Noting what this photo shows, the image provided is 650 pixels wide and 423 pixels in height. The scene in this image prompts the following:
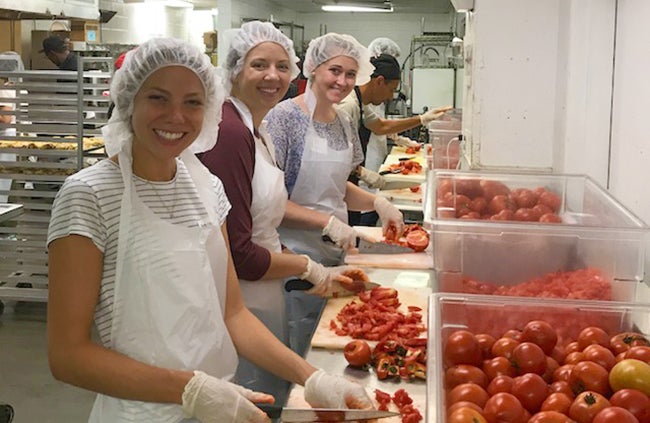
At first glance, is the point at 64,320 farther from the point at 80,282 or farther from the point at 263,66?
the point at 263,66

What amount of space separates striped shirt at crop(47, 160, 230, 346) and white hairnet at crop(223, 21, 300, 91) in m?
1.20

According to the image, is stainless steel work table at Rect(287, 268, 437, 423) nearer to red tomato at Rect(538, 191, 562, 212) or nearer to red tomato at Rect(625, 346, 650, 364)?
red tomato at Rect(625, 346, 650, 364)

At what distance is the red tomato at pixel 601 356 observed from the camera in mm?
1781

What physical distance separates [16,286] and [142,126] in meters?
4.80

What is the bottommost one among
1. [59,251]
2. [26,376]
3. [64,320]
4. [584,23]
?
[26,376]

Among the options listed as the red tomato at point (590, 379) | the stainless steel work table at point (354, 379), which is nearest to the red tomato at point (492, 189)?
the stainless steel work table at point (354, 379)

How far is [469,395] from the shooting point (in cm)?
159

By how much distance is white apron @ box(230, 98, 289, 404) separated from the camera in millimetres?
2730

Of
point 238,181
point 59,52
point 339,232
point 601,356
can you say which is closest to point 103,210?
point 238,181

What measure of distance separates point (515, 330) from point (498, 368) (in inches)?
9.6

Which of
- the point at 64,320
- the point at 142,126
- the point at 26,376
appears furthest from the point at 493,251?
the point at 26,376

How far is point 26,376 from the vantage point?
Result: 184 inches

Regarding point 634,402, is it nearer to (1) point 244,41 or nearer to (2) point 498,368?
(2) point 498,368

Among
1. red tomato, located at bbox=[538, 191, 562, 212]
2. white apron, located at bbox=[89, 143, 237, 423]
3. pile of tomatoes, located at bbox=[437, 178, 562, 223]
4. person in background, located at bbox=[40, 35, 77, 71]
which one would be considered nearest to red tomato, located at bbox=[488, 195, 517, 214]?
pile of tomatoes, located at bbox=[437, 178, 562, 223]
